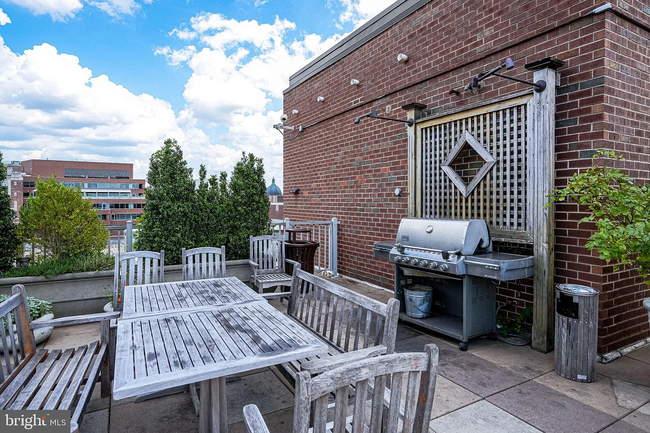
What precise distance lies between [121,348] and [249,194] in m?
3.86

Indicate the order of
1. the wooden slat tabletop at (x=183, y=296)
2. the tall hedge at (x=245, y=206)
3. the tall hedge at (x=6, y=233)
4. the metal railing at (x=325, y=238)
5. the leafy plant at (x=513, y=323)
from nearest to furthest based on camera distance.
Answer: the wooden slat tabletop at (x=183, y=296) → the leafy plant at (x=513, y=323) → the tall hedge at (x=6, y=233) → the tall hedge at (x=245, y=206) → the metal railing at (x=325, y=238)

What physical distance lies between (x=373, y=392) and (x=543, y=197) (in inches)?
109

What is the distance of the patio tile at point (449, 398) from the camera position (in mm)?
2260

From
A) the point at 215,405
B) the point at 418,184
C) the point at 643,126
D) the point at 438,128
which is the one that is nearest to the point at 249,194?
the point at 418,184

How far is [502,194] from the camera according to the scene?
353cm

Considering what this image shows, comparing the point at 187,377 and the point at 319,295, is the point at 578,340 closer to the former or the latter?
the point at 319,295

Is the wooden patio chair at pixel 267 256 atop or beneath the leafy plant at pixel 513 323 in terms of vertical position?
atop

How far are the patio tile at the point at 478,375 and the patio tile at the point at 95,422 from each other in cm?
235

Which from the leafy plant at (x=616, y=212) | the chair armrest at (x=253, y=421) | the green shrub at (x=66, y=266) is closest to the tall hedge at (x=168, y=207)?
the green shrub at (x=66, y=266)

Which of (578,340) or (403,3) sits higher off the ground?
(403,3)

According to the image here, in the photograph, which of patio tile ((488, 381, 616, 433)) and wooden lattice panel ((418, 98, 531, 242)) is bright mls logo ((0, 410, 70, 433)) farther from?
wooden lattice panel ((418, 98, 531, 242))

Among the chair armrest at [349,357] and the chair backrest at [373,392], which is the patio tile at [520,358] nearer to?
the chair armrest at [349,357]

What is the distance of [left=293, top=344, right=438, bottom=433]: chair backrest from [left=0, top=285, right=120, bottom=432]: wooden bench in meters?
1.18

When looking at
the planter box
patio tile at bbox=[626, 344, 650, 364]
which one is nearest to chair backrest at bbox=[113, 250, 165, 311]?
the planter box
